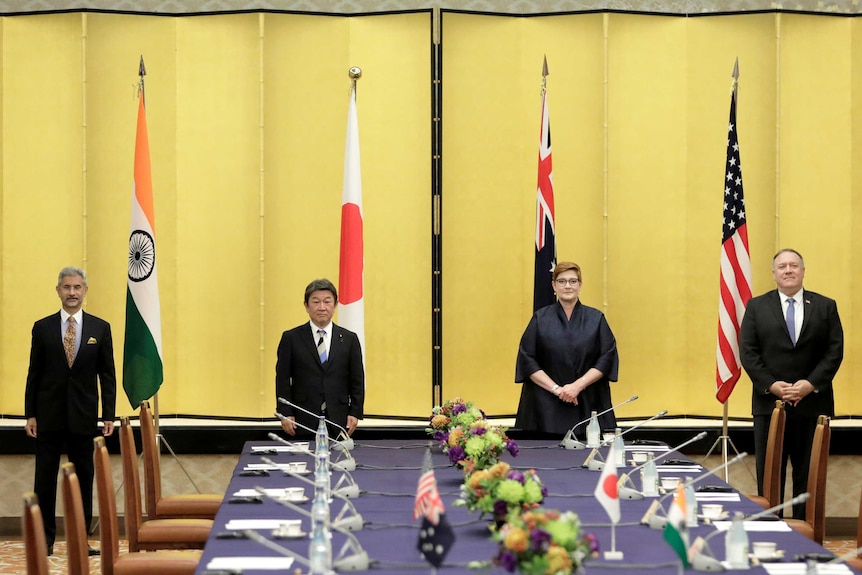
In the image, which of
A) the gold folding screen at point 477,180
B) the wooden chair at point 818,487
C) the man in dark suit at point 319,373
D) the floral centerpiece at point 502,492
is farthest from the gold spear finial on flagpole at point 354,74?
the floral centerpiece at point 502,492

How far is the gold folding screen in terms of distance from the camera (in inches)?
293

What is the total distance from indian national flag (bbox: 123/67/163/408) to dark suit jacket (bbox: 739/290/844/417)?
3324 mm

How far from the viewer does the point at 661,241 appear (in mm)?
7543

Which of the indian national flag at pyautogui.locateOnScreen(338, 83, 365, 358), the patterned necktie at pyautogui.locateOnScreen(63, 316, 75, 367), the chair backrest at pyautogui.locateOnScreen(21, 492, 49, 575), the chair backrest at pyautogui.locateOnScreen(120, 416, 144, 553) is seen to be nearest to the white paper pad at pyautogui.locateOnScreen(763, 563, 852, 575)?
the chair backrest at pyautogui.locateOnScreen(21, 492, 49, 575)

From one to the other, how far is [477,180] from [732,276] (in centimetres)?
177

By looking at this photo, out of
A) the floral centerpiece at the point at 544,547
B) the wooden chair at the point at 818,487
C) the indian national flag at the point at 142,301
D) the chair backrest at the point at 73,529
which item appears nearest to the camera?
the floral centerpiece at the point at 544,547

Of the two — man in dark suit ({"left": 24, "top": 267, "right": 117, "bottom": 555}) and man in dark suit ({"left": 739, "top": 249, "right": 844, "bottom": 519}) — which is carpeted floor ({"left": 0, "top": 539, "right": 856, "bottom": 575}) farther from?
man in dark suit ({"left": 739, "top": 249, "right": 844, "bottom": 519})

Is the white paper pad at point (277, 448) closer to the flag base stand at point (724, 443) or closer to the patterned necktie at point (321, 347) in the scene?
the patterned necktie at point (321, 347)

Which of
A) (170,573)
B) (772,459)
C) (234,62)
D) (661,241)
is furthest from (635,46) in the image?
(170,573)

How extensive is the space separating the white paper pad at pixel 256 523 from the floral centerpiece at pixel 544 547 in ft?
3.77

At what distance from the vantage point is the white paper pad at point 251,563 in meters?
3.13

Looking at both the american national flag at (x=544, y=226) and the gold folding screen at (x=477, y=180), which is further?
the gold folding screen at (x=477, y=180)

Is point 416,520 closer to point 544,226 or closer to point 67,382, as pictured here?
point 67,382

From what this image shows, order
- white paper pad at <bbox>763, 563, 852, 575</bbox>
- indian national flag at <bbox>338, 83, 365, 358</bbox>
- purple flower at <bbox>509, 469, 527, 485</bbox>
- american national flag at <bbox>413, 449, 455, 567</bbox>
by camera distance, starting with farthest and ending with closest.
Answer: indian national flag at <bbox>338, 83, 365, 358</bbox>
purple flower at <bbox>509, 469, 527, 485</bbox>
white paper pad at <bbox>763, 563, 852, 575</bbox>
american national flag at <bbox>413, 449, 455, 567</bbox>
